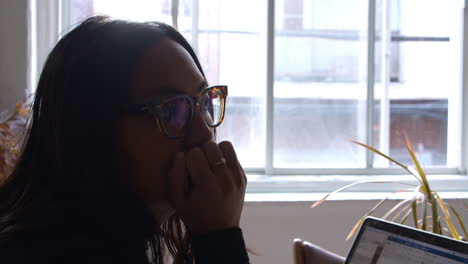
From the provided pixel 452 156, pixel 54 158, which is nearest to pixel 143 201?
pixel 54 158

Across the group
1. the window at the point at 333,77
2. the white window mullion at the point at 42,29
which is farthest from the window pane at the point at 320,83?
the white window mullion at the point at 42,29

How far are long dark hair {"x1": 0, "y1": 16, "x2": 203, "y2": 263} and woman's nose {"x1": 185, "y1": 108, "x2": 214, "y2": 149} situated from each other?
5.1 inches

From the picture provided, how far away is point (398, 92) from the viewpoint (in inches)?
118

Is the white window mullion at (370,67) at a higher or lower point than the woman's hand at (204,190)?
higher

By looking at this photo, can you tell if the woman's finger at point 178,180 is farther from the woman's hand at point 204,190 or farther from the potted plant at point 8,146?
the potted plant at point 8,146

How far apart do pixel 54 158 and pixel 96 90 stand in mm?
138

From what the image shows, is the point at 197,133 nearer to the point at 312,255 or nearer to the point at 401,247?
the point at 401,247

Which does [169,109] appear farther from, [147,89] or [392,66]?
[392,66]

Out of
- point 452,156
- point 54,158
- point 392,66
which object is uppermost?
point 392,66

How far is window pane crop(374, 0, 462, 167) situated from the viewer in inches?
117

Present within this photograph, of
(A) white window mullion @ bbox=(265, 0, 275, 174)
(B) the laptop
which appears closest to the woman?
Answer: (B) the laptop

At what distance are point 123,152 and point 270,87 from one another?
206 centimetres

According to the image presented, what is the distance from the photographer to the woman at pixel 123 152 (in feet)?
2.67

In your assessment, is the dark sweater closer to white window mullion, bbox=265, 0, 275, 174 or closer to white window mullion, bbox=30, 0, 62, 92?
white window mullion, bbox=30, 0, 62, 92
